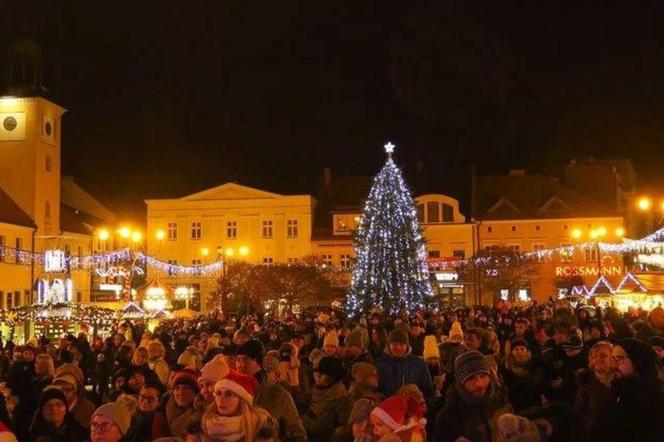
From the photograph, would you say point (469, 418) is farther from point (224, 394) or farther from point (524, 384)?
point (524, 384)

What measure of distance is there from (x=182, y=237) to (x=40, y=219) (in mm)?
11677

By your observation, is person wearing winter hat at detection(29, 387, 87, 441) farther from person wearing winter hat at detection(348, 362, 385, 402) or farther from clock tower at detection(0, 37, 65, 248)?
clock tower at detection(0, 37, 65, 248)

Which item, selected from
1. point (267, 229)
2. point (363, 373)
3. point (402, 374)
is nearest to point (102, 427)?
point (363, 373)

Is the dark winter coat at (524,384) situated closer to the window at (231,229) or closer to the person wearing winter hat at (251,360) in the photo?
the person wearing winter hat at (251,360)

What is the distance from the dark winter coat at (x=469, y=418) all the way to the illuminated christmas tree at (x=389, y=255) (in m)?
31.6

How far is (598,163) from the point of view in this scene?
70188 millimetres

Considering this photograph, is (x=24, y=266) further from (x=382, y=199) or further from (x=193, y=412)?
(x=193, y=412)

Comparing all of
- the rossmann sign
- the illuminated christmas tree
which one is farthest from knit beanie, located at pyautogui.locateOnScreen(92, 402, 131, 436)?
the rossmann sign

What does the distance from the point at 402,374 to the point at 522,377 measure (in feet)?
4.15

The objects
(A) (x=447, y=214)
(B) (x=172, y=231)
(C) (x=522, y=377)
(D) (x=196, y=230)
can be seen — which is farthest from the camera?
(B) (x=172, y=231)

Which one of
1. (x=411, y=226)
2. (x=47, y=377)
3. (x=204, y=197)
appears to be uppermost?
(x=204, y=197)

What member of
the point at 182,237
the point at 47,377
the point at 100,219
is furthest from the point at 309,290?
the point at 47,377

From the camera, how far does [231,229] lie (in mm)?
63188

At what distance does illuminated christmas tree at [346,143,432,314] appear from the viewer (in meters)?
38.3
